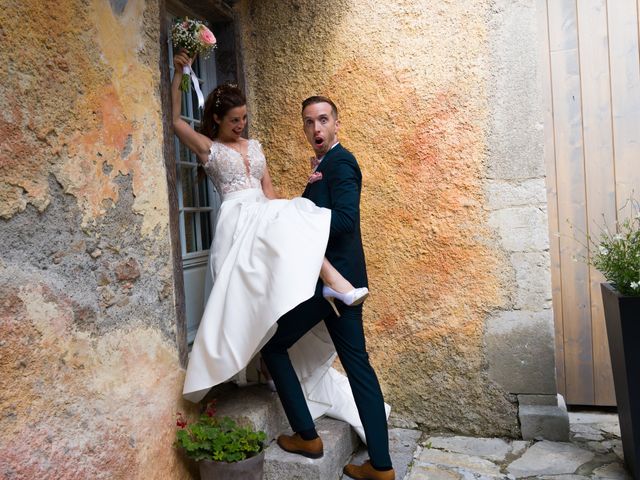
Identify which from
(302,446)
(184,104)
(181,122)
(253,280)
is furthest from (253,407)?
(184,104)

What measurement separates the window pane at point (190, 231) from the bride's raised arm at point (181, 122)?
43 centimetres

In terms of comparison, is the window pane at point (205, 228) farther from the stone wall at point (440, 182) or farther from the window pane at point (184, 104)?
the stone wall at point (440, 182)

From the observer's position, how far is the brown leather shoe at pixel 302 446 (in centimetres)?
276

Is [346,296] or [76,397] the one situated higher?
[346,296]

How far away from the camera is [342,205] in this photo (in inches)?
107

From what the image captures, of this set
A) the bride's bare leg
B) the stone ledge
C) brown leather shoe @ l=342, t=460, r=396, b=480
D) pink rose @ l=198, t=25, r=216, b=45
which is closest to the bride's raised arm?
pink rose @ l=198, t=25, r=216, b=45

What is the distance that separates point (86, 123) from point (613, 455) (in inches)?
121

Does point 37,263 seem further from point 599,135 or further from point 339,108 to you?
point 599,135

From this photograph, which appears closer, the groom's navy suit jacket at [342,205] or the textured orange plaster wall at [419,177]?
the groom's navy suit jacket at [342,205]

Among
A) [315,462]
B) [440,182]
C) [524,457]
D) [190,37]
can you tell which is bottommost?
[524,457]

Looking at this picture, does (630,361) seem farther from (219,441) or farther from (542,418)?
(219,441)

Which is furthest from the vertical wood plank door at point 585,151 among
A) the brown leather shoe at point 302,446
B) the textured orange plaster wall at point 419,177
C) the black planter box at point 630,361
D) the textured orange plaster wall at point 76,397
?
the textured orange plaster wall at point 76,397

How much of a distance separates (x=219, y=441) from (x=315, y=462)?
0.48 m

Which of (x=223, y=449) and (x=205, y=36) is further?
(x=205, y=36)
